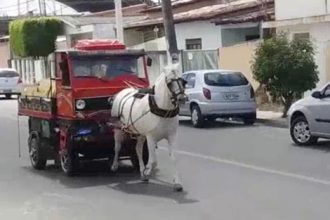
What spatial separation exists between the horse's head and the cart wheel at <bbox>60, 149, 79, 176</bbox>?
268 cm

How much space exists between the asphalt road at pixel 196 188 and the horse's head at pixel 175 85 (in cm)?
137

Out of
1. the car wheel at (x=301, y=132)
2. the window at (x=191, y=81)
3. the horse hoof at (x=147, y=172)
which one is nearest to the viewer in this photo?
the horse hoof at (x=147, y=172)

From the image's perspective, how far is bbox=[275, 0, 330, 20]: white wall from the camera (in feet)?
90.4

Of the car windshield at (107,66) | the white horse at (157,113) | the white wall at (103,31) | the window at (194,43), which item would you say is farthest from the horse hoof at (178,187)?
the white wall at (103,31)

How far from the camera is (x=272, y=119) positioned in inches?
957

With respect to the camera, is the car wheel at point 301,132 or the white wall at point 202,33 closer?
the car wheel at point 301,132

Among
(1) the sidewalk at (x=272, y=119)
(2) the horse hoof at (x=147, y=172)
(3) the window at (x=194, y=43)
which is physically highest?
(3) the window at (x=194, y=43)

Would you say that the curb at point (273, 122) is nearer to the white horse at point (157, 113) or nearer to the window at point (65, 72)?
the window at point (65, 72)

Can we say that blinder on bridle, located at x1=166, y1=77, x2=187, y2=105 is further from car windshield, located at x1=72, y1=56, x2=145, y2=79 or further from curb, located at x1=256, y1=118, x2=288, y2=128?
curb, located at x1=256, y1=118, x2=288, y2=128

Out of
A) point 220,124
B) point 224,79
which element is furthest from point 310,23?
point 220,124

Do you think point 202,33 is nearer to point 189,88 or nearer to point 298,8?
point 298,8

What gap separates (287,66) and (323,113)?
7028mm

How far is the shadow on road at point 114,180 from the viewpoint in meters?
11.8

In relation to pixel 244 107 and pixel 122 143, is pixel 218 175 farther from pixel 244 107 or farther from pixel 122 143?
pixel 244 107
